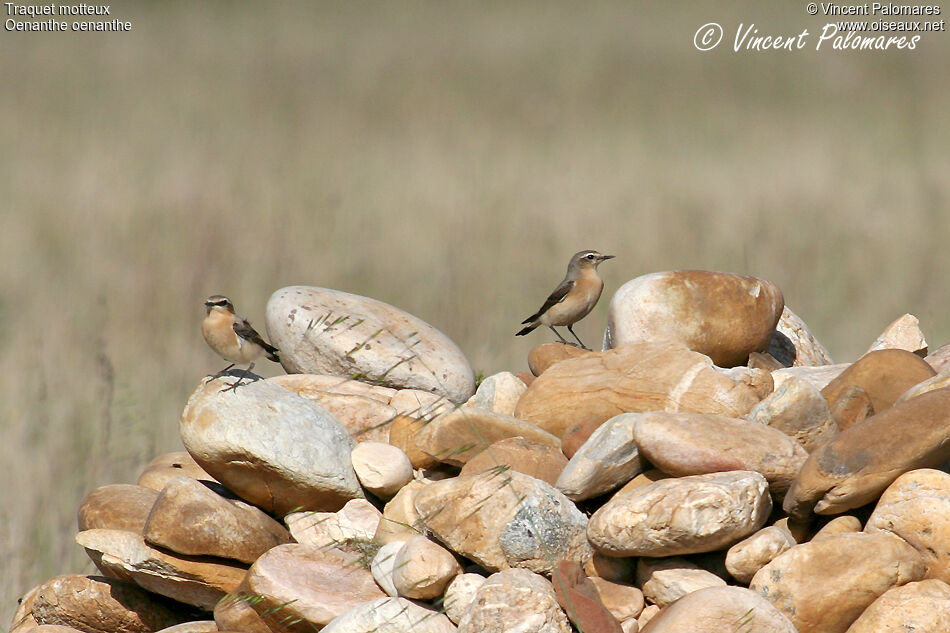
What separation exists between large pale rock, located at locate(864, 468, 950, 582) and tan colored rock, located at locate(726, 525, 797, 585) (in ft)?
1.51

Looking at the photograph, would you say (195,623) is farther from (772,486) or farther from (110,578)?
(772,486)

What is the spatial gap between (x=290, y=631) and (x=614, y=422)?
6.49 feet

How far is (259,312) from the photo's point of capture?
30.8ft

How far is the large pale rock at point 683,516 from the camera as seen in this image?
4.89 meters

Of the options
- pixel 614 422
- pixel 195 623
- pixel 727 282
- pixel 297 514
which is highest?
pixel 727 282

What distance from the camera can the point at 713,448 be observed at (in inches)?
208

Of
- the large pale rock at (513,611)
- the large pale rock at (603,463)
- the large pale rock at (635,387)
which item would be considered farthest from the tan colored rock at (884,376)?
the large pale rock at (513,611)

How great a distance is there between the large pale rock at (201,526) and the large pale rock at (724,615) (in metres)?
2.33

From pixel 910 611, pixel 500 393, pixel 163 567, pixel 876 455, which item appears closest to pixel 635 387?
pixel 500 393

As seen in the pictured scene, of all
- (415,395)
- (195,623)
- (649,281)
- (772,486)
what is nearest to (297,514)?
(195,623)

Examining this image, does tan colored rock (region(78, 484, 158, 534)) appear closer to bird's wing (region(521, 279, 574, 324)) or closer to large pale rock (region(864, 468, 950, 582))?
bird's wing (region(521, 279, 574, 324))

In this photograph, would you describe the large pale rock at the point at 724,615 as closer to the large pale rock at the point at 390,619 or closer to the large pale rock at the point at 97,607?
the large pale rock at the point at 390,619

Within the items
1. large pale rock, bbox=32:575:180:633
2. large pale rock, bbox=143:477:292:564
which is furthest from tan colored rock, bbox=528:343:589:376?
large pale rock, bbox=32:575:180:633

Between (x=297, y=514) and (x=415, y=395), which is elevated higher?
(x=415, y=395)
